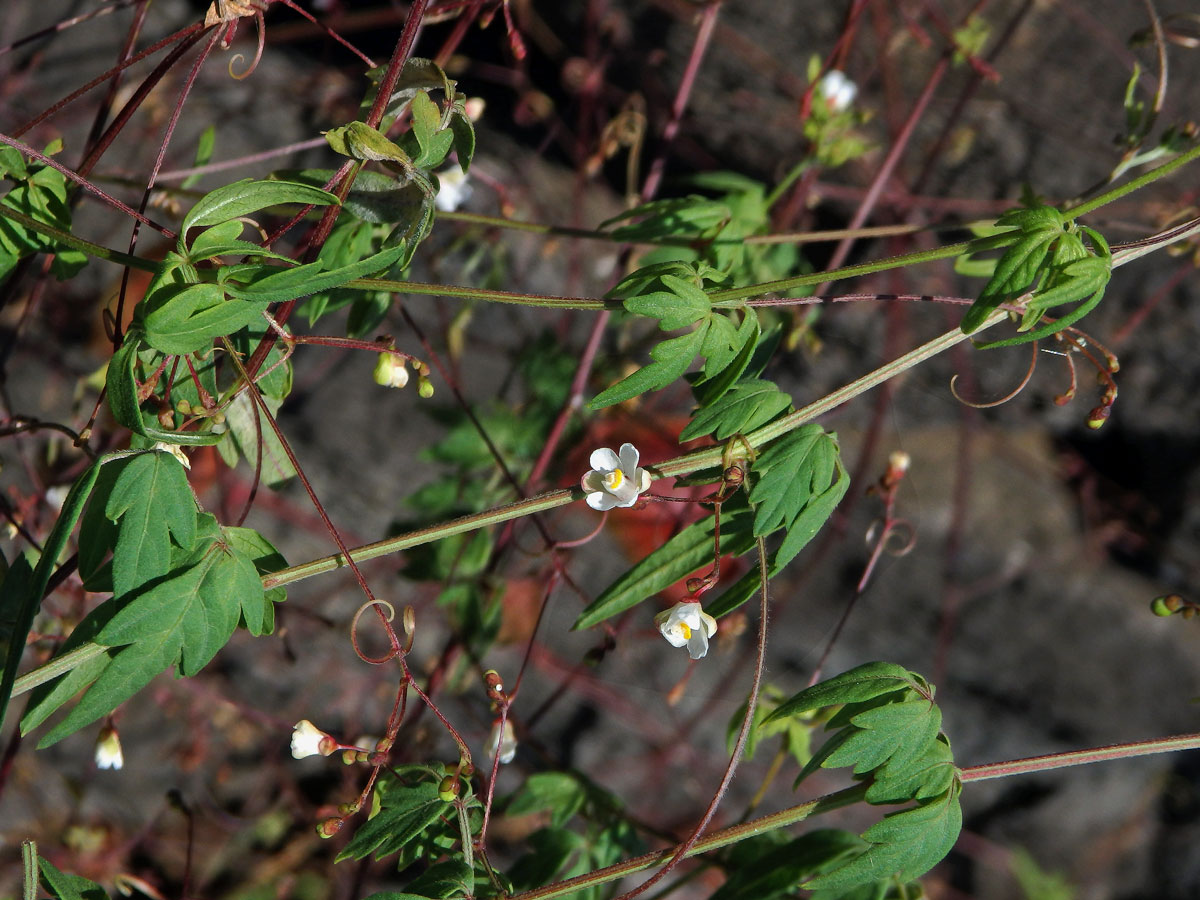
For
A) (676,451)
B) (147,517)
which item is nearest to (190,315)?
(147,517)

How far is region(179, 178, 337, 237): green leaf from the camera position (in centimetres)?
91

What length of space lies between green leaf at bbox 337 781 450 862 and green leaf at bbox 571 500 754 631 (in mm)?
290

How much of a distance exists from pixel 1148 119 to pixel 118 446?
171 centimetres

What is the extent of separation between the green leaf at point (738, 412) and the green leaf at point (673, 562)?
11cm

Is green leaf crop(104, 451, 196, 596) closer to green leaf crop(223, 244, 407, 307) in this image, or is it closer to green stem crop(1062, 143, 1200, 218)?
green leaf crop(223, 244, 407, 307)

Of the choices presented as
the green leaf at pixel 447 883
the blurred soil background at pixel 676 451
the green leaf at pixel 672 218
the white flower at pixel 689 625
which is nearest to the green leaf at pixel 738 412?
the white flower at pixel 689 625

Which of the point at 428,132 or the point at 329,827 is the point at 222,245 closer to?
the point at 428,132

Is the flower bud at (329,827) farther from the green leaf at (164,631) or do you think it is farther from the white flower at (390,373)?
the white flower at (390,373)

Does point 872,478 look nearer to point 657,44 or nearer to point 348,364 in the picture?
point 657,44

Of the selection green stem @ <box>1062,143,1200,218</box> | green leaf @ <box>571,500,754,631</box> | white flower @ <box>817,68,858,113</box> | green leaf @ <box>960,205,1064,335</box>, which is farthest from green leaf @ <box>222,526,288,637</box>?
white flower @ <box>817,68,858,113</box>

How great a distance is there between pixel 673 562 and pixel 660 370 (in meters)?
0.26

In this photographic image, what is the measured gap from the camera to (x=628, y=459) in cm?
103

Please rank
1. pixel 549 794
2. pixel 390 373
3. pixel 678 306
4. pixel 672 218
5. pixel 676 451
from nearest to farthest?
pixel 678 306
pixel 390 373
pixel 672 218
pixel 549 794
pixel 676 451

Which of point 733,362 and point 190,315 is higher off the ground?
point 190,315
